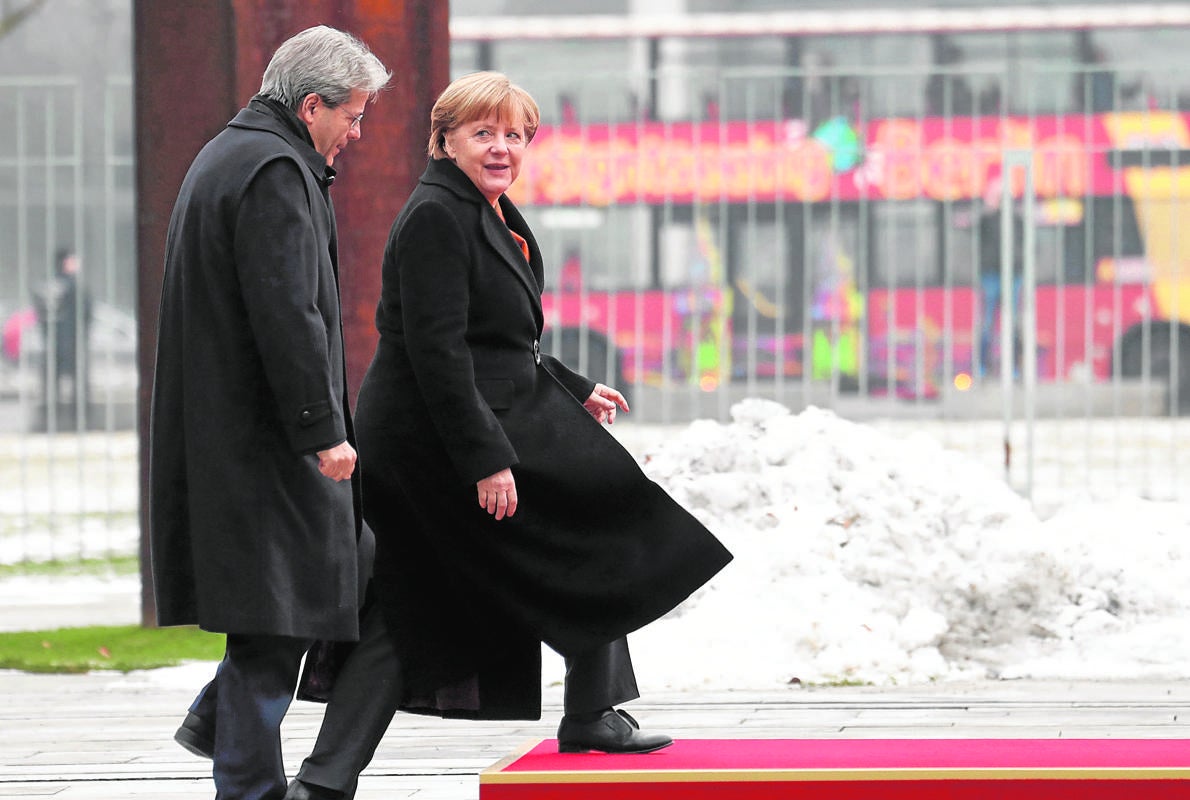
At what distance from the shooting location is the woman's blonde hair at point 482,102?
3686 mm

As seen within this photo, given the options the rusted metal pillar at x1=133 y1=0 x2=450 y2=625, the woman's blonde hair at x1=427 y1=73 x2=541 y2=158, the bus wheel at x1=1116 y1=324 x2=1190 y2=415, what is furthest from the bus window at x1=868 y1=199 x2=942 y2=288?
the woman's blonde hair at x1=427 y1=73 x2=541 y2=158

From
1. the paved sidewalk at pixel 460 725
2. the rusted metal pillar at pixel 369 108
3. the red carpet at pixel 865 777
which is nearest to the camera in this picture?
the red carpet at pixel 865 777

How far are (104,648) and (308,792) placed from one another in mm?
3526

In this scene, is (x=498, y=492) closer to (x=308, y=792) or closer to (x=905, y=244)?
(x=308, y=792)

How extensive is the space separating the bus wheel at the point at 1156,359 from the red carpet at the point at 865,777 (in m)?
6.96

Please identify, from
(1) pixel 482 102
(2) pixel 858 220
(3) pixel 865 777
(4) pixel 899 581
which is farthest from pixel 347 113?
(2) pixel 858 220

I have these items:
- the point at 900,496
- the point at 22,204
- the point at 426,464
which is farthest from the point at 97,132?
the point at 426,464

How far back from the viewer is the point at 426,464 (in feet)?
12.1

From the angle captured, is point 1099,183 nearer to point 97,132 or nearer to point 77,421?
point 97,132

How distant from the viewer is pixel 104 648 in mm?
6848

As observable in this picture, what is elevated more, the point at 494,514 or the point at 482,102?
the point at 482,102

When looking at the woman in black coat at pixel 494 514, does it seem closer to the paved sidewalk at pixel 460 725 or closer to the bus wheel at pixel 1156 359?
the paved sidewalk at pixel 460 725

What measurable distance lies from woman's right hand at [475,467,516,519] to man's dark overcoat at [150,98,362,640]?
268 mm

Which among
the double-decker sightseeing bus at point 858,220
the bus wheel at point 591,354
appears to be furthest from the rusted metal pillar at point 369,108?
the bus wheel at point 591,354
